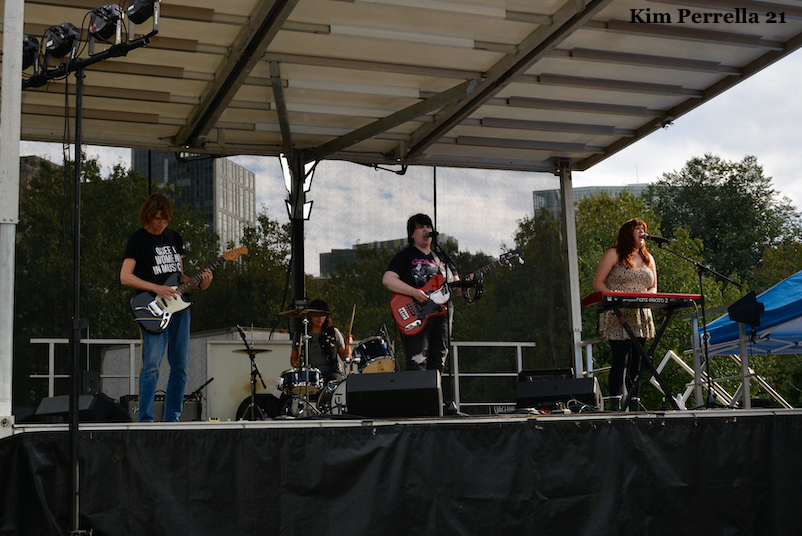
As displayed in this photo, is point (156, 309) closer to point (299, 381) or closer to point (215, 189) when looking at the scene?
point (299, 381)

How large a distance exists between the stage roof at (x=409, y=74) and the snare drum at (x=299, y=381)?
2.10 meters

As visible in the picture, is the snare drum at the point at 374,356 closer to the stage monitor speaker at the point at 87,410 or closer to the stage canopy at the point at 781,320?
the stage canopy at the point at 781,320

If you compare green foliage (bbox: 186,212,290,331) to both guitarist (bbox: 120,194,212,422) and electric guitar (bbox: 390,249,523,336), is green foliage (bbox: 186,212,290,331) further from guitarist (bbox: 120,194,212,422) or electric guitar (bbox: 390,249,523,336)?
electric guitar (bbox: 390,249,523,336)

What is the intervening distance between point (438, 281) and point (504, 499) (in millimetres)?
2169

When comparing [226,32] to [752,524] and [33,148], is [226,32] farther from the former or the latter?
[752,524]

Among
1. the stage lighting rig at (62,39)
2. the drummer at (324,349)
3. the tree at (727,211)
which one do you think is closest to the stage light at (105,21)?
the stage lighting rig at (62,39)

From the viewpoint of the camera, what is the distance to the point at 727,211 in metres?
38.9

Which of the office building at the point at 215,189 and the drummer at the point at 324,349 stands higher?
the office building at the point at 215,189

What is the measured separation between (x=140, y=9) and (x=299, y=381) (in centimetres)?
383

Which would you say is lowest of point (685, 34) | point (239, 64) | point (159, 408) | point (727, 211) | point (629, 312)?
point (159, 408)

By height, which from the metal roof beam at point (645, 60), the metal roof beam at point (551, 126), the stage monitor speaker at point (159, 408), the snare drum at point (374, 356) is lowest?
the stage monitor speaker at point (159, 408)

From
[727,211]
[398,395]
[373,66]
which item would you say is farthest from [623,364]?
[727,211]

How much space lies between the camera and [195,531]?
10.5 feet

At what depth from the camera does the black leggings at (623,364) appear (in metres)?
5.27
